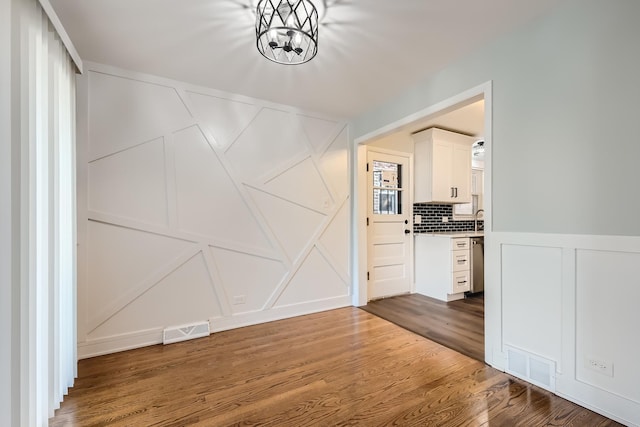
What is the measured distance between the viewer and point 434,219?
15.4ft

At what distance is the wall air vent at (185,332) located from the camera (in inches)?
105

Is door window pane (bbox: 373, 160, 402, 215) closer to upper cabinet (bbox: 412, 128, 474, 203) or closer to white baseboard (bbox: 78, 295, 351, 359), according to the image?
upper cabinet (bbox: 412, 128, 474, 203)

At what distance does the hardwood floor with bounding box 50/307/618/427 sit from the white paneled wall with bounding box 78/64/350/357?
450 mm

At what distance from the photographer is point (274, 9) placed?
1.71 meters

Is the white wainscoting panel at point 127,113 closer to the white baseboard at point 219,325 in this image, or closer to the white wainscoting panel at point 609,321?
the white baseboard at point 219,325

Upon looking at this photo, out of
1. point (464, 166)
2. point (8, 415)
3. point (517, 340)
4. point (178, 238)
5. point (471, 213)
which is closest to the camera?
point (8, 415)

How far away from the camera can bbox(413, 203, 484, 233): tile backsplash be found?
4.54 m

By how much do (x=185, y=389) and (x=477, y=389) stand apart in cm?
202

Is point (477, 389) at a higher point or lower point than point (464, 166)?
lower

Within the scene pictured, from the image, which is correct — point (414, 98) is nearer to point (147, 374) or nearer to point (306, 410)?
point (306, 410)

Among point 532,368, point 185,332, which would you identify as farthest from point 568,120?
point 185,332

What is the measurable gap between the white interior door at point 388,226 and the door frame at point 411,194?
0.73 feet

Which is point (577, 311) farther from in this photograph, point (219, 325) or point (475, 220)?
point (475, 220)

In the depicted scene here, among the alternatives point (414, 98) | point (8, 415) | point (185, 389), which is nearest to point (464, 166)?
point (414, 98)
